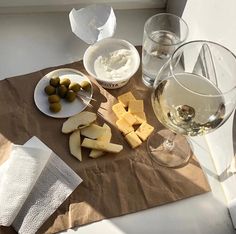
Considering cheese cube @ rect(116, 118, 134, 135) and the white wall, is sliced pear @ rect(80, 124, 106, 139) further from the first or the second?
the white wall

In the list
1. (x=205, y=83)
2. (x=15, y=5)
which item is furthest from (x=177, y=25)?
(x=15, y=5)

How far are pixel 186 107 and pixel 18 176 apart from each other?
220 millimetres

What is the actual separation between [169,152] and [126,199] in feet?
0.32

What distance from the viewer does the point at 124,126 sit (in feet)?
1.93

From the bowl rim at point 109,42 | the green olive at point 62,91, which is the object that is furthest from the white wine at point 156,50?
the green olive at point 62,91

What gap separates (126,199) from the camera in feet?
1.76

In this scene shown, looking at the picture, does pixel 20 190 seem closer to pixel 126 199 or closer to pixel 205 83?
pixel 126 199

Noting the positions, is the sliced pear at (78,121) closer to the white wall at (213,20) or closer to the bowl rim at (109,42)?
the bowl rim at (109,42)

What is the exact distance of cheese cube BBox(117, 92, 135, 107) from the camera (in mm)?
612

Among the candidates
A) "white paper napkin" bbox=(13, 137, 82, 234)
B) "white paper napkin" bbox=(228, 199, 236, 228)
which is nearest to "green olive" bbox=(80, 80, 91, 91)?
"white paper napkin" bbox=(13, 137, 82, 234)

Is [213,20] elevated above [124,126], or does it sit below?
above

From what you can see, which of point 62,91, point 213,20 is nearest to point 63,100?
point 62,91

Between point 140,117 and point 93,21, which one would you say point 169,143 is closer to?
point 140,117

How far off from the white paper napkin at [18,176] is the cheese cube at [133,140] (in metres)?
0.11
